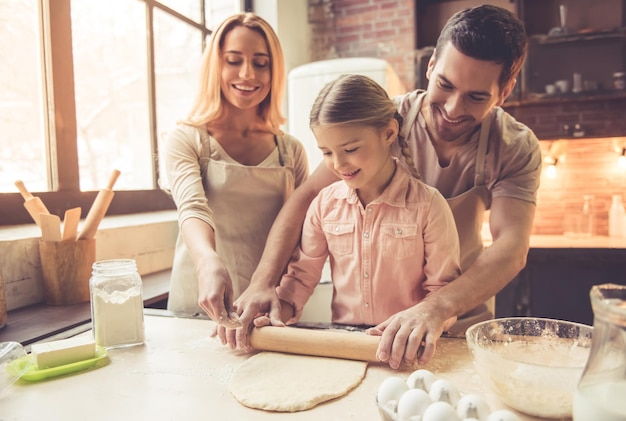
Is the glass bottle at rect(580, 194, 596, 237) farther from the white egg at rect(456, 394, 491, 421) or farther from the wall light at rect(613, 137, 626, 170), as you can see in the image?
the white egg at rect(456, 394, 491, 421)

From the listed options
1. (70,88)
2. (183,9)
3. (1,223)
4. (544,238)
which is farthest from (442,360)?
(544,238)

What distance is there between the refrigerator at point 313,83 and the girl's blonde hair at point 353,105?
2.03 metres

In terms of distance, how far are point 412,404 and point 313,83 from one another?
9.55ft

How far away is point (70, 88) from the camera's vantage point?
6.64 feet

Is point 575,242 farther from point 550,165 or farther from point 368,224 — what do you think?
point 368,224

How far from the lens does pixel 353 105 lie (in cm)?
116

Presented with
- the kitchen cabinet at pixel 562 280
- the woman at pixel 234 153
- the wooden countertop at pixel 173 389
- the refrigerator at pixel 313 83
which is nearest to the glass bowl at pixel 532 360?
the wooden countertop at pixel 173 389

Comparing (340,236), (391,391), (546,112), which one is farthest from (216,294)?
(546,112)

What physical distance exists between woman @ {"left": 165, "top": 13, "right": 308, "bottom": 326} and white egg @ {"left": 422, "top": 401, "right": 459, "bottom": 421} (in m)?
0.96

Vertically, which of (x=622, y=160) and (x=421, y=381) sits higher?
(x=622, y=160)

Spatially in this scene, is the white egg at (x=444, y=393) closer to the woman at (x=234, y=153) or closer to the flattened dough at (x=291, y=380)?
the flattened dough at (x=291, y=380)

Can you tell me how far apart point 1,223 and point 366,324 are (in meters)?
1.40

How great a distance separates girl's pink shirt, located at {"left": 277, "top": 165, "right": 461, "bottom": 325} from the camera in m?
1.23

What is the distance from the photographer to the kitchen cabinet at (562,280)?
125 inches
